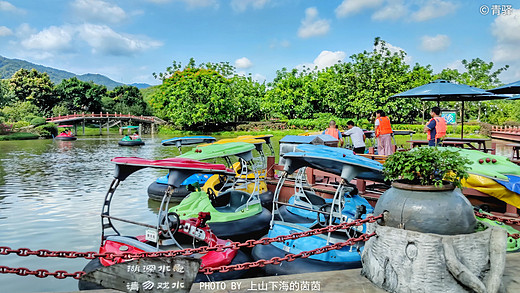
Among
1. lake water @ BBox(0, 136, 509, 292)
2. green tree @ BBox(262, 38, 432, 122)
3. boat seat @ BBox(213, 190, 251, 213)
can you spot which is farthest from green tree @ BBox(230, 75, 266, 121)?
boat seat @ BBox(213, 190, 251, 213)

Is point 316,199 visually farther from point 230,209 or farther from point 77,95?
point 77,95

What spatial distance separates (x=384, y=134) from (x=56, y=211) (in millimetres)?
10909

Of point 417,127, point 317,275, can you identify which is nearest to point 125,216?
point 317,275

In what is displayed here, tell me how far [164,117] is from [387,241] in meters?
64.9

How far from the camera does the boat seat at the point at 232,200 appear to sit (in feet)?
32.9

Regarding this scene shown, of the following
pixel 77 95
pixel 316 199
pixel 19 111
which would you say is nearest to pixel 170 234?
pixel 316 199

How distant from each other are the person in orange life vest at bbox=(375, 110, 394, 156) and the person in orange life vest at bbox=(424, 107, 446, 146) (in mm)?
1722

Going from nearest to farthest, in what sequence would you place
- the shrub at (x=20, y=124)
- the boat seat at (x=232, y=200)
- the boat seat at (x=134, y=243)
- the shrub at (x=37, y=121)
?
the boat seat at (x=134, y=243), the boat seat at (x=232, y=200), the shrub at (x=20, y=124), the shrub at (x=37, y=121)

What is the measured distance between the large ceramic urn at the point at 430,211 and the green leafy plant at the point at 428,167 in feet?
0.44

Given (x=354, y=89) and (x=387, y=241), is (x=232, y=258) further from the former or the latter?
(x=354, y=89)

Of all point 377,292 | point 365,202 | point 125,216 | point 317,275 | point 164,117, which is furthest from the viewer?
point 164,117

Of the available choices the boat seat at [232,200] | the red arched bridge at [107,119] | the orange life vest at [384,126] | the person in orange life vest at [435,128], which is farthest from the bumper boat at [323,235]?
the red arched bridge at [107,119]

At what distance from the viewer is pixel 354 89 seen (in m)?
46.5

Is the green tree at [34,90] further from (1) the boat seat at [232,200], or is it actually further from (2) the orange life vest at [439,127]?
(2) the orange life vest at [439,127]
